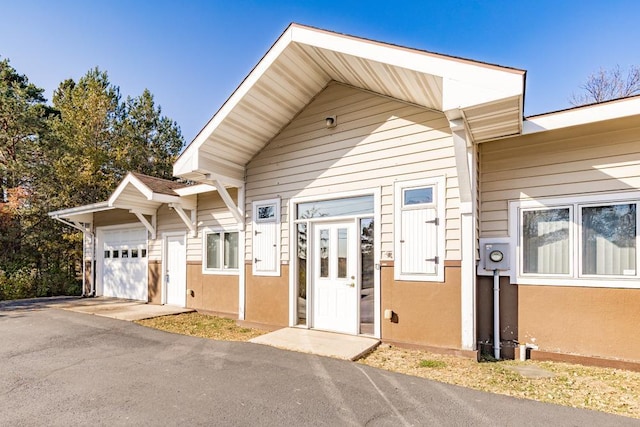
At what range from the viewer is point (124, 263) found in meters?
10.9

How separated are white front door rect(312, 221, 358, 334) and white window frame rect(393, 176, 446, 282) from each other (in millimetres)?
773

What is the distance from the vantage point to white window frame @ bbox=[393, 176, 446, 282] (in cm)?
494

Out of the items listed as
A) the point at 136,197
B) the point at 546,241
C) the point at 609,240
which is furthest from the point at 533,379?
the point at 136,197

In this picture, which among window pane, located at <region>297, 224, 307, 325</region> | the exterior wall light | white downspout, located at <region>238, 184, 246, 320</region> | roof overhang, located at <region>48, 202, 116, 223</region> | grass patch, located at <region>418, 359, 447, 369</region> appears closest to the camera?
grass patch, located at <region>418, 359, 447, 369</region>

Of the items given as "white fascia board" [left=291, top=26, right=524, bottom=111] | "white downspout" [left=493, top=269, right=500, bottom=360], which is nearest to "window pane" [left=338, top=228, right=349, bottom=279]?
"white downspout" [left=493, top=269, right=500, bottom=360]

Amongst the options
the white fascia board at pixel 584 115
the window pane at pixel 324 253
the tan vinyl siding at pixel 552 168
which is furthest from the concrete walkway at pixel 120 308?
the white fascia board at pixel 584 115

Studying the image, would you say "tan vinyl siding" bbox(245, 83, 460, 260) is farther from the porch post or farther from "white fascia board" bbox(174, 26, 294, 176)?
"white fascia board" bbox(174, 26, 294, 176)

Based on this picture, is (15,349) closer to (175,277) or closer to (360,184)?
(175,277)

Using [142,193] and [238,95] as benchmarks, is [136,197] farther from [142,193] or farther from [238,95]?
[238,95]

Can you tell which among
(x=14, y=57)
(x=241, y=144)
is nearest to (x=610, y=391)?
(x=241, y=144)

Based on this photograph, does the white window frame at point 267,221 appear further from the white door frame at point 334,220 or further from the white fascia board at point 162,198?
the white fascia board at point 162,198

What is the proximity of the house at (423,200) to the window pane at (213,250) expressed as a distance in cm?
123

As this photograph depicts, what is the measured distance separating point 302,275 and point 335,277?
72cm

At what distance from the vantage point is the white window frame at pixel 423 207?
4.94 metres
